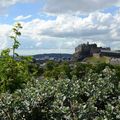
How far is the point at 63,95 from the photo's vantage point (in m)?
4.98

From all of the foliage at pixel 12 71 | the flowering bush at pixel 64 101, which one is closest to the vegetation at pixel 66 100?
the flowering bush at pixel 64 101

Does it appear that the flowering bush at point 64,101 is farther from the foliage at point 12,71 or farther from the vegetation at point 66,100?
the foliage at point 12,71

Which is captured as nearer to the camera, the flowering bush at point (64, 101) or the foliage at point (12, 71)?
the flowering bush at point (64, 101)

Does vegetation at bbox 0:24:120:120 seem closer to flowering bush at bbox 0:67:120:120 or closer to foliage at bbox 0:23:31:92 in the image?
flowering bush at bbox 0:67:120:120

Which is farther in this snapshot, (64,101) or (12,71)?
(12,71)

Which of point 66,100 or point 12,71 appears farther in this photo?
point 12,71

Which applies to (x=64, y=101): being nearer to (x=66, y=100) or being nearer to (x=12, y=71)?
(x=66, y=100)

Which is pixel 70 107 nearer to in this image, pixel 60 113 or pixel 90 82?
pixel 60 113

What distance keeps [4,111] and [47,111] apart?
496 mm

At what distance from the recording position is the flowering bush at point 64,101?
4.54m

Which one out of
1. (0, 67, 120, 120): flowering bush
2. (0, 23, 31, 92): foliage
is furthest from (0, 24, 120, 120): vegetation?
(0, 23, 31, 92): foliage

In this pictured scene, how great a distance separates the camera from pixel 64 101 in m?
4.95

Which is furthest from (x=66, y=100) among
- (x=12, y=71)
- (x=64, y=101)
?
(x=12, y=71)

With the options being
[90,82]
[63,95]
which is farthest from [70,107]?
[90,82]
